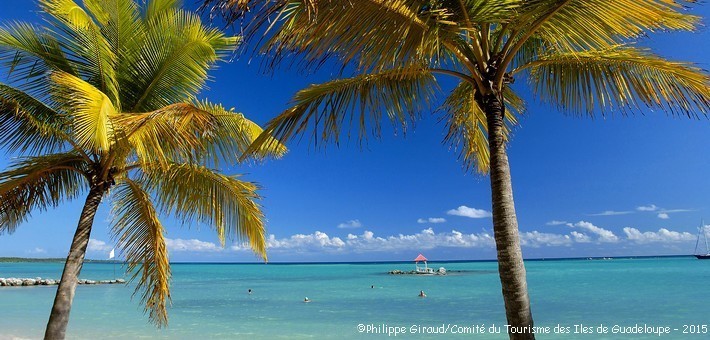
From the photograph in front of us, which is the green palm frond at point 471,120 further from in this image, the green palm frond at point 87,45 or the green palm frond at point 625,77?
the green palm frond at point 87,45

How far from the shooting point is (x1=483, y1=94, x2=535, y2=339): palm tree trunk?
3.74 metres

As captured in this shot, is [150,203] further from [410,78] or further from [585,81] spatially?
[585,81]

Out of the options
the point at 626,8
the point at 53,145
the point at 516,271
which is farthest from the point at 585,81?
the point at 53,145

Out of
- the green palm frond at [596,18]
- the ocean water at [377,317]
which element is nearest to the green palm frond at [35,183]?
the green palm frond at [596,18]

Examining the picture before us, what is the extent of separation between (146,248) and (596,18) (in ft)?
18.7

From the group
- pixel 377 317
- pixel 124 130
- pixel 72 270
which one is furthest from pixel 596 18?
pixel 377 317

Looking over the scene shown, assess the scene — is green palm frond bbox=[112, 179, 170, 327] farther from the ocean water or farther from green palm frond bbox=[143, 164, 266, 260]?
the ocean water

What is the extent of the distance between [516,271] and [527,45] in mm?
2689

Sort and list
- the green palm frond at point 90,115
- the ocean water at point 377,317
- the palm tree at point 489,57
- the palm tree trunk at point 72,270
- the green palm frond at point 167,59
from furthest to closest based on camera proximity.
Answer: the ocean water at point 377,317
the green palm frond at point 167,59
the palm tree trunk at point 72,270
the green palm frond at point 90,115
the palm tree at point 489,57

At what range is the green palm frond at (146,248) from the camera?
619cm

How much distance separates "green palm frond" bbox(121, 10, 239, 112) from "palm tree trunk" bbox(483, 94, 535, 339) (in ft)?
14.9

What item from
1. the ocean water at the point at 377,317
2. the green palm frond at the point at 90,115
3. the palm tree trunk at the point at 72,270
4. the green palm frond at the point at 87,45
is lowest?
the ocean water at the point at 377,317

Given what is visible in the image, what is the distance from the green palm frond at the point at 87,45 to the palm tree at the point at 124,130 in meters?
0.01

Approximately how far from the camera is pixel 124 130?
17.1 feet
